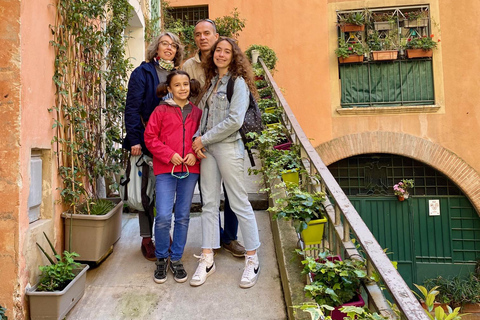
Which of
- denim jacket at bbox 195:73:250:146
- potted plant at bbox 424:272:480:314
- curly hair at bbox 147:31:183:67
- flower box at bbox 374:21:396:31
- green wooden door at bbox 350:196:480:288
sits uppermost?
flower box at bbox 374:21:396:31

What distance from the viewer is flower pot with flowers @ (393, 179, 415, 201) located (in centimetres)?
779

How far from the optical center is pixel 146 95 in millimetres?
2801

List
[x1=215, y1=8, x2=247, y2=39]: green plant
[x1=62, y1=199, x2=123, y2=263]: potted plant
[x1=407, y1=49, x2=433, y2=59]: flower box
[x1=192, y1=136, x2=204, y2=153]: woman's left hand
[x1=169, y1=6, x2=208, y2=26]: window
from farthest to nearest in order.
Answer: [x1=169, y1=6, x2=208, y2=26]: window
[x1=215, y1=8, x2=247, y2=39]: green plant
[x1=407, y1=49, x2=433, y2=59]: flower box
[x1=62, y1=199, x2=123, y2=263]: potted plant
[x1=192, y1=136, x2=204, y2=153]: woman's left hand

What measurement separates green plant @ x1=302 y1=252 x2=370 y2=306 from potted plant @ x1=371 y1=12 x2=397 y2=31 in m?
7.69

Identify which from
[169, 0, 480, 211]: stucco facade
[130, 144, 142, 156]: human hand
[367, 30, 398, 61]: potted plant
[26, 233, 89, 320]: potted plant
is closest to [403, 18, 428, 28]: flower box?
[169, 0, 480, 211]: stucco facade

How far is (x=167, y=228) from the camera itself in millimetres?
2521

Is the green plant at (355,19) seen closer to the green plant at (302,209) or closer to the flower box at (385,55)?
the flower box at (385,55)

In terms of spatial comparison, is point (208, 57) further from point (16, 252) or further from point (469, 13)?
point (469, 13)

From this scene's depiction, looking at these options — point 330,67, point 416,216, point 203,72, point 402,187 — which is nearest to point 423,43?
point 330,67

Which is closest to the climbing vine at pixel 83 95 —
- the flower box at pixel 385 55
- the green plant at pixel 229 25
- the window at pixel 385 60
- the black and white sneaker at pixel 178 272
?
the black and white sneaker at pixel 178 272

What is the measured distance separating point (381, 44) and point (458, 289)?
18.7ft

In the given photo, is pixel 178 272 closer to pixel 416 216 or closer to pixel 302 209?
pixel 302 209

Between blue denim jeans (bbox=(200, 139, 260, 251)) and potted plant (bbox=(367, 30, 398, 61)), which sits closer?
blue denim jeans (bbox=(200, 139, 260, 251))

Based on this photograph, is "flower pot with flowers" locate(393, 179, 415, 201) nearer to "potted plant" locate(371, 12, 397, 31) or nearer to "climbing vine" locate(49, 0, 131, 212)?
"potted plant" locate(371, 12, 397, 31)
